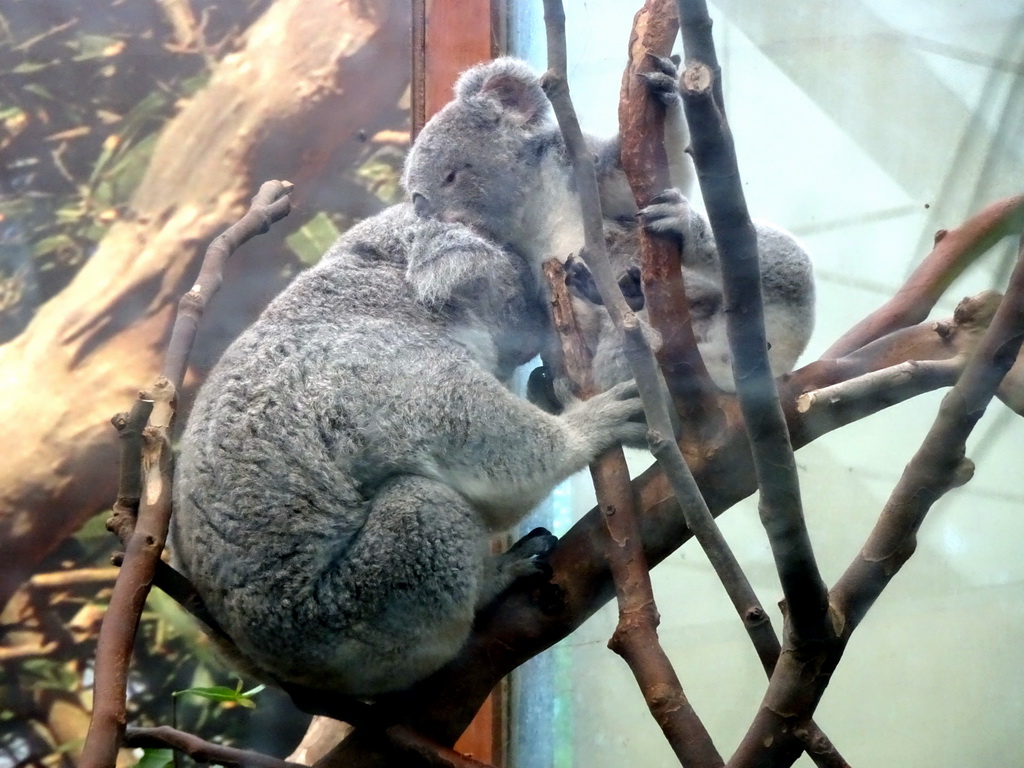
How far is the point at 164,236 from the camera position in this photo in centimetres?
303

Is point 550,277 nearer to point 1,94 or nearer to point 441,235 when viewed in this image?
point 441,235

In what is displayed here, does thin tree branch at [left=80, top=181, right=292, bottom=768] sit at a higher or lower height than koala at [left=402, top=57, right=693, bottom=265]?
lower

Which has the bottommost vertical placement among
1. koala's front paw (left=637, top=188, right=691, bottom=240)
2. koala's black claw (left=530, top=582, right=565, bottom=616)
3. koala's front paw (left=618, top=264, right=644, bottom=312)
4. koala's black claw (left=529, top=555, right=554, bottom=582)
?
koala's black claw (left=530, top=582, right=565, bottom=616)

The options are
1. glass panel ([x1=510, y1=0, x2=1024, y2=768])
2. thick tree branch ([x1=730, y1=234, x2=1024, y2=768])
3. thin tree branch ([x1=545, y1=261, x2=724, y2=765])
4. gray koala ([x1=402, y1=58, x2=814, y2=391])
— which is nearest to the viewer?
thick tree branch ([x1=730, y1=234, x2=1024, y2=768])

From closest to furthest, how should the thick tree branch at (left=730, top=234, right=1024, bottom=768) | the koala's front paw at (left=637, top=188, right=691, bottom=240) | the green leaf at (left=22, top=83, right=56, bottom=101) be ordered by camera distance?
the thick tree branch at (left=730, top=234, right=1024, bottom=768) → the koala's front paw at (left=637, top=188, right=691, bottom=240) → the green leaf at (left=22, top=83, right=56, bottom=101)

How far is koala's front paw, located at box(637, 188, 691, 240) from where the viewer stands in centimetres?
165

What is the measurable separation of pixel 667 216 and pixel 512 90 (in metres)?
0.94

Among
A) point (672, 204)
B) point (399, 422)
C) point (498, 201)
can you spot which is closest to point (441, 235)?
point (498, 201)

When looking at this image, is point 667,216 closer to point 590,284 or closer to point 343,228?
point 590,284

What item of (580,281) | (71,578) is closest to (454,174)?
(580,281)

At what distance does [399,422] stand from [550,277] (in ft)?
1.53

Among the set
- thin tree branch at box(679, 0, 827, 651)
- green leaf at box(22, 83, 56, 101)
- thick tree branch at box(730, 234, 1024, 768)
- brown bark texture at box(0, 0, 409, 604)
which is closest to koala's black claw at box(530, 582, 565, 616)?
thick tree branch at box(730, 234, 1024, 768)

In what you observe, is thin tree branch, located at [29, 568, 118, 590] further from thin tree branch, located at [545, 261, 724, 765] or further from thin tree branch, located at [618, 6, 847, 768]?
thin tree branch, located at [618, 6, 847, 768]

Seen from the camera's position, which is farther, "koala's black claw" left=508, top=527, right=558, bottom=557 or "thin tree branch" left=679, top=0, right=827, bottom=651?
"koala's black claw" left=508, top=527, right=558, bottom=557
